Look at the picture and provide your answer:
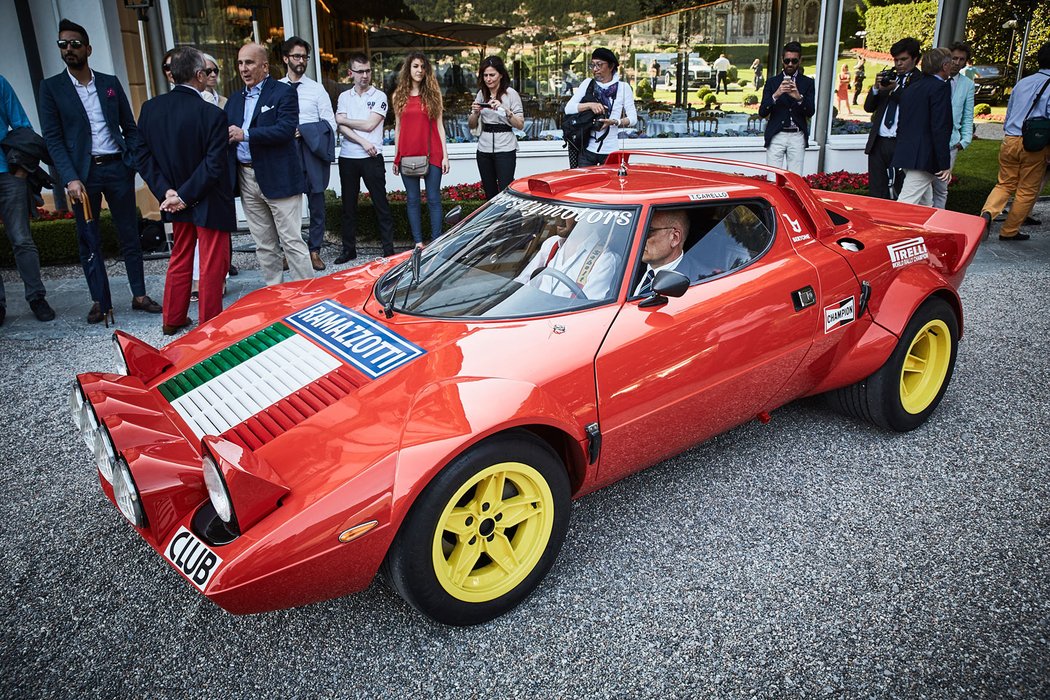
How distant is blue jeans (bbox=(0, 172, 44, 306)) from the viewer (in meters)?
5.30

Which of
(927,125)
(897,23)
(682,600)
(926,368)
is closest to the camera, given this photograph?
(682,600)

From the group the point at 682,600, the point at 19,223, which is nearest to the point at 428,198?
the point at 19,223

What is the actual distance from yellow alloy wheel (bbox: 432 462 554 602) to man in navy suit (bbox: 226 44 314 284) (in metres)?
3.56

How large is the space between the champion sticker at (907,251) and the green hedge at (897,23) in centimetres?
786

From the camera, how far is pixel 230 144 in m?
5.10

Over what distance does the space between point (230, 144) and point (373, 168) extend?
84.2 inches

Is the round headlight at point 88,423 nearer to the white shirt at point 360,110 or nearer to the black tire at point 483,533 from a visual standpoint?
the black tire at point 483,533

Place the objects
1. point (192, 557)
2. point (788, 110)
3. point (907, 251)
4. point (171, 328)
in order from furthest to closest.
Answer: point (788, 110) < point (171, 328) < point (907, 251) < point (192, 557)

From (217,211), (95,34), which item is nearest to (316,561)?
(217,211)

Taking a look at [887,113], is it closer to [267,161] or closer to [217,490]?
[267,161]

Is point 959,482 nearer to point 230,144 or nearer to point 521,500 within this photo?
point 521,500

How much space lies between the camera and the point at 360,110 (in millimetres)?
6949

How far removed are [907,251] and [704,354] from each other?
148 cm

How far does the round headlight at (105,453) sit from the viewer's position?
2395 mm
